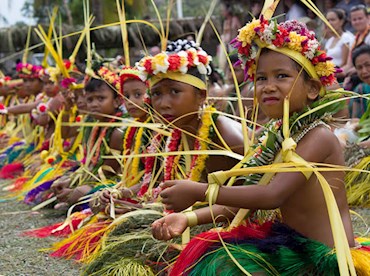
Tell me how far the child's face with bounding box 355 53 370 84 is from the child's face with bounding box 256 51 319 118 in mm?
2953

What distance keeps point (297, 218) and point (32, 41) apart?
41.8ft

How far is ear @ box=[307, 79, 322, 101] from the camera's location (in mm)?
2559

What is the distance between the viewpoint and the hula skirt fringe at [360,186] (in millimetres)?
4523

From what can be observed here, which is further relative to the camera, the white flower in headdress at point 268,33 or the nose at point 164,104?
the nose at point 164,104

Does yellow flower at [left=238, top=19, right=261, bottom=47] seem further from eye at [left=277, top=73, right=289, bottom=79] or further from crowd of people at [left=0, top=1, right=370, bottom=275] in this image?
eye at [left=277, top=73, right=289, bottom=79]

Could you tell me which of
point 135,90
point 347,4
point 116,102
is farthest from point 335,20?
point 135,90

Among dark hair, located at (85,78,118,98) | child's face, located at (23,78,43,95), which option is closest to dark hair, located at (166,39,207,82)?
dark hair, located at (85,78,118,98)

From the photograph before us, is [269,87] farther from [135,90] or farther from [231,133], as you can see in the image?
[135,90]

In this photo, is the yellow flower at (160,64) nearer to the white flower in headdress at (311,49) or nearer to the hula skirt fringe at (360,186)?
the white flower in headdress at (311,49)

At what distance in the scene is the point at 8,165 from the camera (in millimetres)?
7223

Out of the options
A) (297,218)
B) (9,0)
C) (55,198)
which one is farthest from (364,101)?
(9,0)

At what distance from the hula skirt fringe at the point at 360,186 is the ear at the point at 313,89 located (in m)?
2.09

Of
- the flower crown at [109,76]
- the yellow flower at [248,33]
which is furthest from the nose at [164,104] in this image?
the flower crown at [109,76]

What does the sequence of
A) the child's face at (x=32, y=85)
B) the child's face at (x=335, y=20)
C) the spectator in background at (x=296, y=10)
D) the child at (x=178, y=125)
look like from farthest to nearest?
the child's face at (x=32, y=85) < the spectator in background at (x=296, y=10) < the child's face at (x=335, y=20) < the child at (x=178, y=125)
